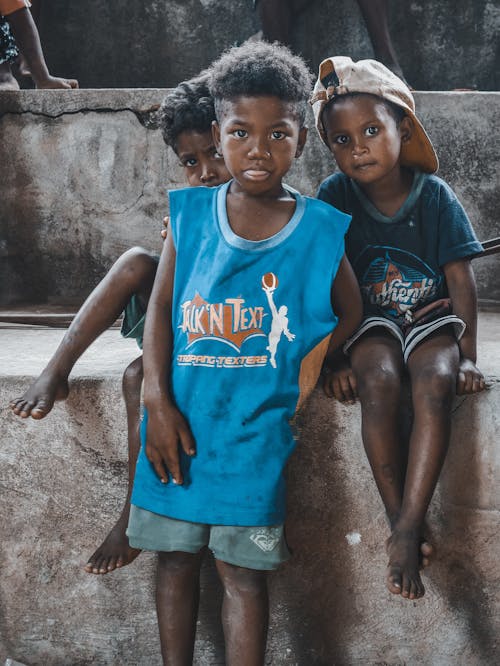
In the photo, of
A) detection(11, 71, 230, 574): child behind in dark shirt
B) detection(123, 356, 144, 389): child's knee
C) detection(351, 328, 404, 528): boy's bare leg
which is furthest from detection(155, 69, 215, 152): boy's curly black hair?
detection(351, 328, 404, 528): boy's bare leg

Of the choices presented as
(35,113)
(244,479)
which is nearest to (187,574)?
(244,479)

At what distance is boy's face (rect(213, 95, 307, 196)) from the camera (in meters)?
1.47

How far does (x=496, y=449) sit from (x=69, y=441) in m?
0.99

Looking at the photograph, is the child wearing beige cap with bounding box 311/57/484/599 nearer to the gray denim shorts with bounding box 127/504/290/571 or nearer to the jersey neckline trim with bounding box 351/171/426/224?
the jersey neckline trim with bounding box 351/171/426/224

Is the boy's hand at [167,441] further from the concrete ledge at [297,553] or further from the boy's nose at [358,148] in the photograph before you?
the boy's nose at [358,148]

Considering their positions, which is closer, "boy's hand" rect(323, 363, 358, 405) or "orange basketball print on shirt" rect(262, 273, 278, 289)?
"orange basketball print on shirt" rect(262, 273, 278, 289)

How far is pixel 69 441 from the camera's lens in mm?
1767

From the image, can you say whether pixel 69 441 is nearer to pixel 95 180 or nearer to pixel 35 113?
pixel 95 180

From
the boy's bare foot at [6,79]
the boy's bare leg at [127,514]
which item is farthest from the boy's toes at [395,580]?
the boy's bare foot at [6,79]

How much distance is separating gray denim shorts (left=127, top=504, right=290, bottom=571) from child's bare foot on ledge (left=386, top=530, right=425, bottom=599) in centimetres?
21

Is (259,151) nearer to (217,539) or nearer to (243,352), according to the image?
(243,352)

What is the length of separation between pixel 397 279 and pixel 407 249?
0.08 m

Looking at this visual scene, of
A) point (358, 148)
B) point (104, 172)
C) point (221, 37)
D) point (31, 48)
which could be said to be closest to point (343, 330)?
point (358, 148)

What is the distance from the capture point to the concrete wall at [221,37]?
12.9 ft
